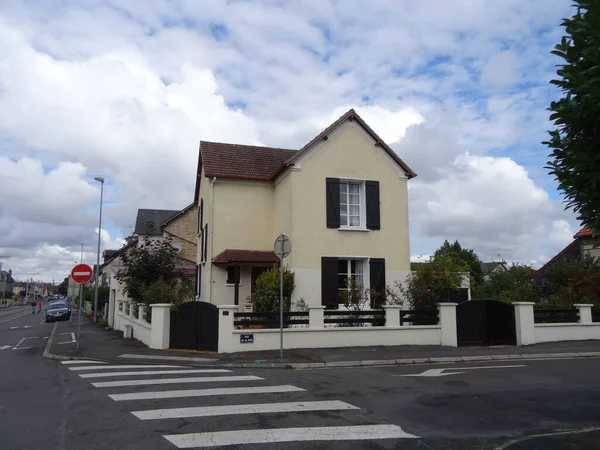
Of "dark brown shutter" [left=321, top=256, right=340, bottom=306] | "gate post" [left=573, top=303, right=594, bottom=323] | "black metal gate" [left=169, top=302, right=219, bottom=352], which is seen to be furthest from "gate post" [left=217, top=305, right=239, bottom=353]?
"gate post" [left=573, top=303, right=594, bottom=323]

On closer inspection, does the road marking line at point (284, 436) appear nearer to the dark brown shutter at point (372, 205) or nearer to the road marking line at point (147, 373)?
the road marking line at point (147, 373)

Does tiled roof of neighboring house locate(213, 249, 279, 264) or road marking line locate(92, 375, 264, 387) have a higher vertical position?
tiled roof of neighboring house locate(213, 249, 279, 264)

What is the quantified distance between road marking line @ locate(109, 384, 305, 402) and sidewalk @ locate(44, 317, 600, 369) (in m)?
3.09

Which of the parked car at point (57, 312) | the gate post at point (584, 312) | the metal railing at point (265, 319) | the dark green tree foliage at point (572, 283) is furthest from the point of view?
the parked car at point (57, 312)

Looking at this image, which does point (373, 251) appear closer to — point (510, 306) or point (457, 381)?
point (510, 306)

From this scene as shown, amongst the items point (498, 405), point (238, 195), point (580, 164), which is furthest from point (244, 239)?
point (580, 164)

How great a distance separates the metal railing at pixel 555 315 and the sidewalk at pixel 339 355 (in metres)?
0.85

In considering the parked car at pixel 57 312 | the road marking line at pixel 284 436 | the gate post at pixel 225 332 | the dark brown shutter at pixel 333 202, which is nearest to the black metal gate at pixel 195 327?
the gate post at pixel 225 332

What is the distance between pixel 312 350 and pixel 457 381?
503cm

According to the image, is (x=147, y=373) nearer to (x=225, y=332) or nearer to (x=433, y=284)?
(x=225, y=332)

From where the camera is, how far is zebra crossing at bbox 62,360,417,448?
5836mm

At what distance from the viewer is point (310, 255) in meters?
17.4

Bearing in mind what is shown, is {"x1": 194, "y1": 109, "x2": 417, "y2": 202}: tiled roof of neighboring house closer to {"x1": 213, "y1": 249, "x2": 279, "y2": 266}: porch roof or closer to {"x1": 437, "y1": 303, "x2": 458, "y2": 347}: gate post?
{"x1": 213, "y1": 249, "x2": 279, "y2": 266}: porch roof

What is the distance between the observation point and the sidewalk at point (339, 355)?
12.2 m
